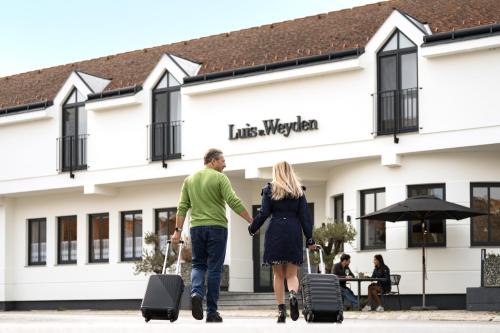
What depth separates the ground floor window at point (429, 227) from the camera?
31.8 meters

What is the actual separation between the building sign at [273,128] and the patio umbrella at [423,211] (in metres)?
3.69

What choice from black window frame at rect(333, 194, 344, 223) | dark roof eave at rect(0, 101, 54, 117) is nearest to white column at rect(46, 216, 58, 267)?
dark roof eave at rect(0, 101, 54, 117)

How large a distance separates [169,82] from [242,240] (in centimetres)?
494

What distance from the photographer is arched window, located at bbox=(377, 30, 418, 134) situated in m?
32.0

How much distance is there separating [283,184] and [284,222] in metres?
0.47

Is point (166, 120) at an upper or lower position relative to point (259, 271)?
upper

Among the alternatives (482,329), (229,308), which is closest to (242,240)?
(229,308)

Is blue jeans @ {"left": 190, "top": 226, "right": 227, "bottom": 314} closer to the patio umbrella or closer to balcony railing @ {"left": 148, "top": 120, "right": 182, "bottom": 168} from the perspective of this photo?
the patio umbrella

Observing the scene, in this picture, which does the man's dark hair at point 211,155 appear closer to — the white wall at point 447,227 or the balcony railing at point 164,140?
the white wall at point 447,227

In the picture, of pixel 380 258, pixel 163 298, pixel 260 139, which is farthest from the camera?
pixel 260 139

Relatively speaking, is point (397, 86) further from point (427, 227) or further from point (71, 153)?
point (71, 153)

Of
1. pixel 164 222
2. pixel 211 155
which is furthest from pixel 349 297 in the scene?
pixel 211 155

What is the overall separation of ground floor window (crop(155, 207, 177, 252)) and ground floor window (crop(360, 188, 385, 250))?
6.87 meters

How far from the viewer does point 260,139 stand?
3456 centimetres
